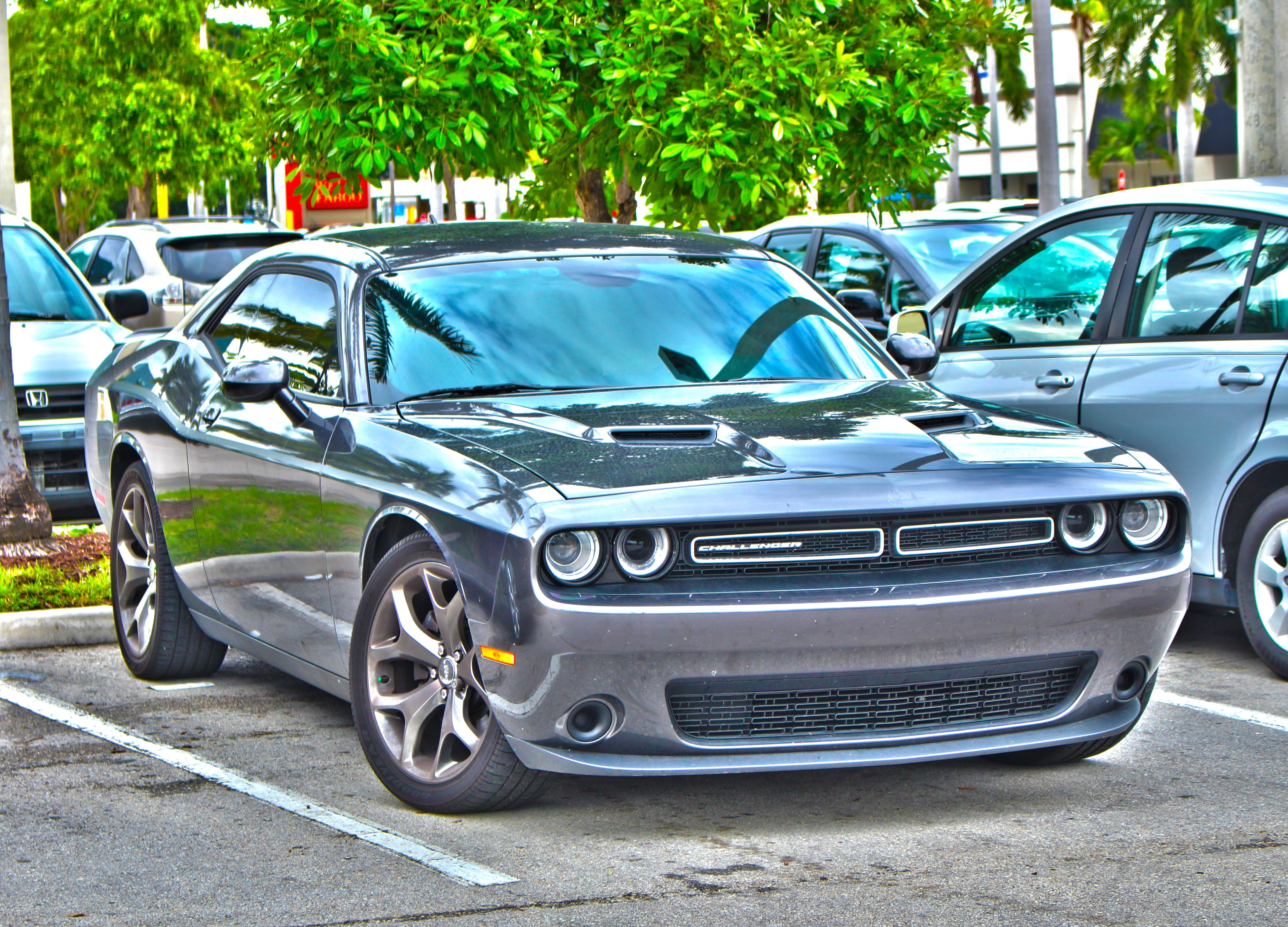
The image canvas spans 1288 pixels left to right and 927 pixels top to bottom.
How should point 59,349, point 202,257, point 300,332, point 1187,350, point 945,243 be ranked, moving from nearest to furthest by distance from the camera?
point 300,332 → point 1187,350 → point 59,349 → point 945,243 → point 202,257

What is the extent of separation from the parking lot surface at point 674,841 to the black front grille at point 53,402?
4186 mm

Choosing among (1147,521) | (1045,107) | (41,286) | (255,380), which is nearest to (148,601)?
(255,380)

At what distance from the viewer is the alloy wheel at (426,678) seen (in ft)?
14.8

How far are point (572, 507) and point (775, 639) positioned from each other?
56 cm

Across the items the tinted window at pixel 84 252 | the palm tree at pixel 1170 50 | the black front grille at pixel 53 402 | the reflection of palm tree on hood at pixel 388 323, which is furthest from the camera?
the palm tree at pixel 1170 50

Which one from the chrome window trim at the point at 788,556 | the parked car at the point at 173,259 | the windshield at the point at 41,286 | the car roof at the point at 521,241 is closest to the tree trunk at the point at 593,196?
the windshield at the point at 41,286

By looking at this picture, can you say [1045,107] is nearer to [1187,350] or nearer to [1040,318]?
[1040,318]

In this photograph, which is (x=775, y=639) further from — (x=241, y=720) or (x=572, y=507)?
(x=241, y=720)

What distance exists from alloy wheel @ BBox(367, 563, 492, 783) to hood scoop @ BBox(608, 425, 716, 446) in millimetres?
563

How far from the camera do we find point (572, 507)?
4.13 meters

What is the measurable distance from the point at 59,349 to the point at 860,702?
6981mm

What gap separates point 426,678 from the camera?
4.73m

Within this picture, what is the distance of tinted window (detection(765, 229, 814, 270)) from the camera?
1188 cm

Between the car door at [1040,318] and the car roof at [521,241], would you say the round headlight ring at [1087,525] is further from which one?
the car door at [1040,318]
